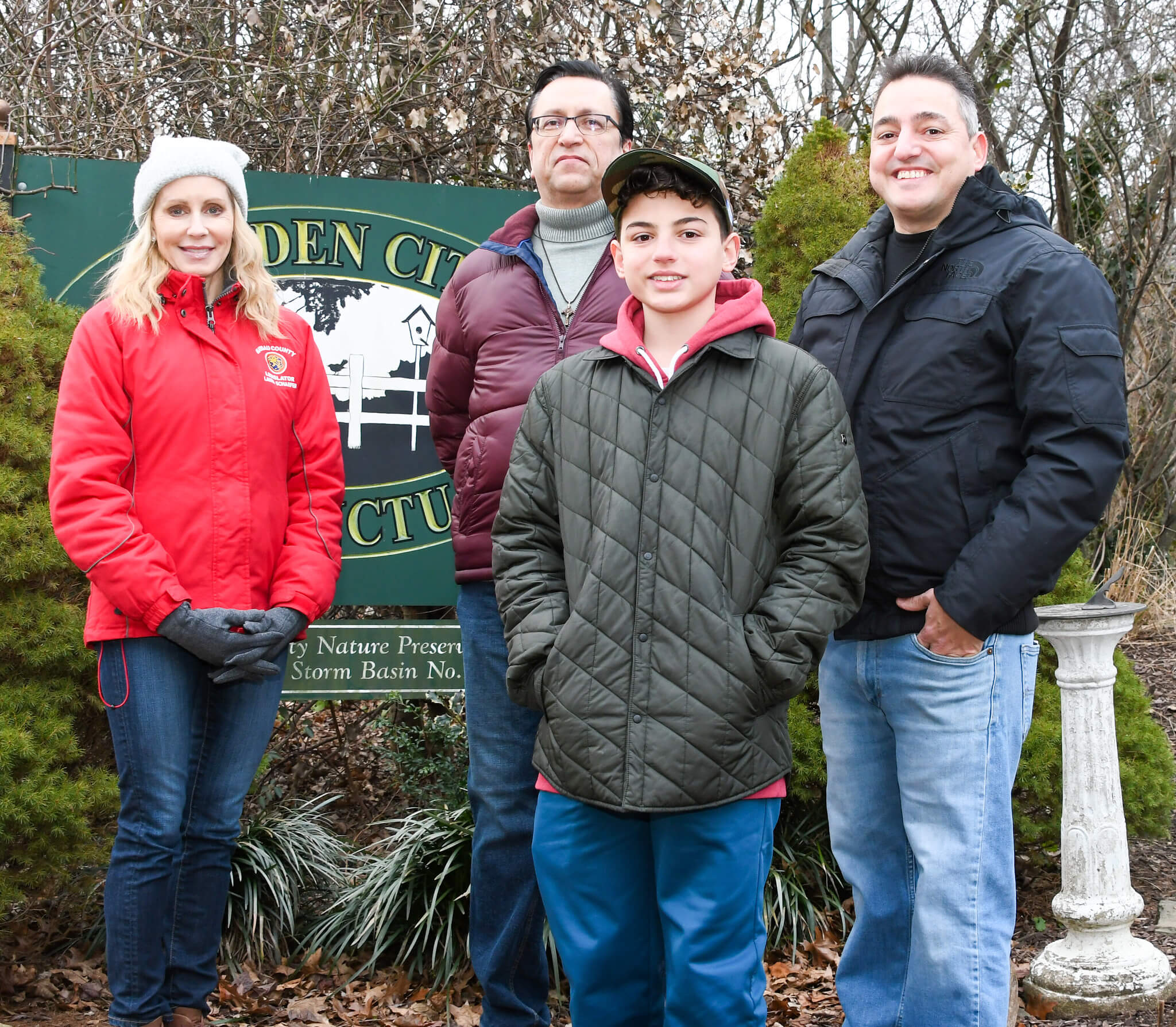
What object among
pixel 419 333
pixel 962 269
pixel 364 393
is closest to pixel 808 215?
pixel 419 333

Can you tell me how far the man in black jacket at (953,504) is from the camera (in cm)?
233

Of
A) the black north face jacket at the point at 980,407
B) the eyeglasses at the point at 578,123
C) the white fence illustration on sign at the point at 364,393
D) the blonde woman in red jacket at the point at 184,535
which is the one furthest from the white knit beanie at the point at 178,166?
the black north face jacket at the point at 980,407

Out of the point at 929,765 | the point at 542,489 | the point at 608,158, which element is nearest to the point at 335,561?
the point at 542,489

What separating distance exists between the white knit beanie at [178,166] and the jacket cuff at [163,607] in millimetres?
1042

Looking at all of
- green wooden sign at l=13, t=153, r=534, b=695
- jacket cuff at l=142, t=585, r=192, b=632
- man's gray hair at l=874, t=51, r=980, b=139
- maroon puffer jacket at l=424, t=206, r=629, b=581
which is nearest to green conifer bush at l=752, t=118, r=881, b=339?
green wooden sign at l=13, t=153, r=534, b=695

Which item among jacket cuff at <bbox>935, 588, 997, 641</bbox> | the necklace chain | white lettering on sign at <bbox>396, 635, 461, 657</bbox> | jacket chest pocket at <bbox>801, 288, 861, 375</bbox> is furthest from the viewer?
white lettering on sign at <bbox>396, 635, 461, 657</bbox>

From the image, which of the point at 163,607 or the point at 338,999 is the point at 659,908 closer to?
the point at 163,607

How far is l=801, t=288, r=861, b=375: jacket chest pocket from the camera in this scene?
2666mm

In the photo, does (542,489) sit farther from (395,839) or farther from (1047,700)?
(1047,700)

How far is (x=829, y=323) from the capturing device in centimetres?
272

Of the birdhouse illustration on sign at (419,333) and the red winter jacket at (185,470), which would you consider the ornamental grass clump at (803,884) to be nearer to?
the red winter jacket at (185,470)

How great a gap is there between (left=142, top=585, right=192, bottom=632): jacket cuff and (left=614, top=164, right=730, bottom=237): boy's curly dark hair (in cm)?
143

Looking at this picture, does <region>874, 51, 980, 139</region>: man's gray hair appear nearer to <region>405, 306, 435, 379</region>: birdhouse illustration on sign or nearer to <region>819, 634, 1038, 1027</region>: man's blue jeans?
<region>819, 634, 1038, 1027</region>: man's blue jeans

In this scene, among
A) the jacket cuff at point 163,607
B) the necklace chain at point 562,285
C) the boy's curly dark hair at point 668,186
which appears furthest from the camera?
the necklace chain at point 562,285
